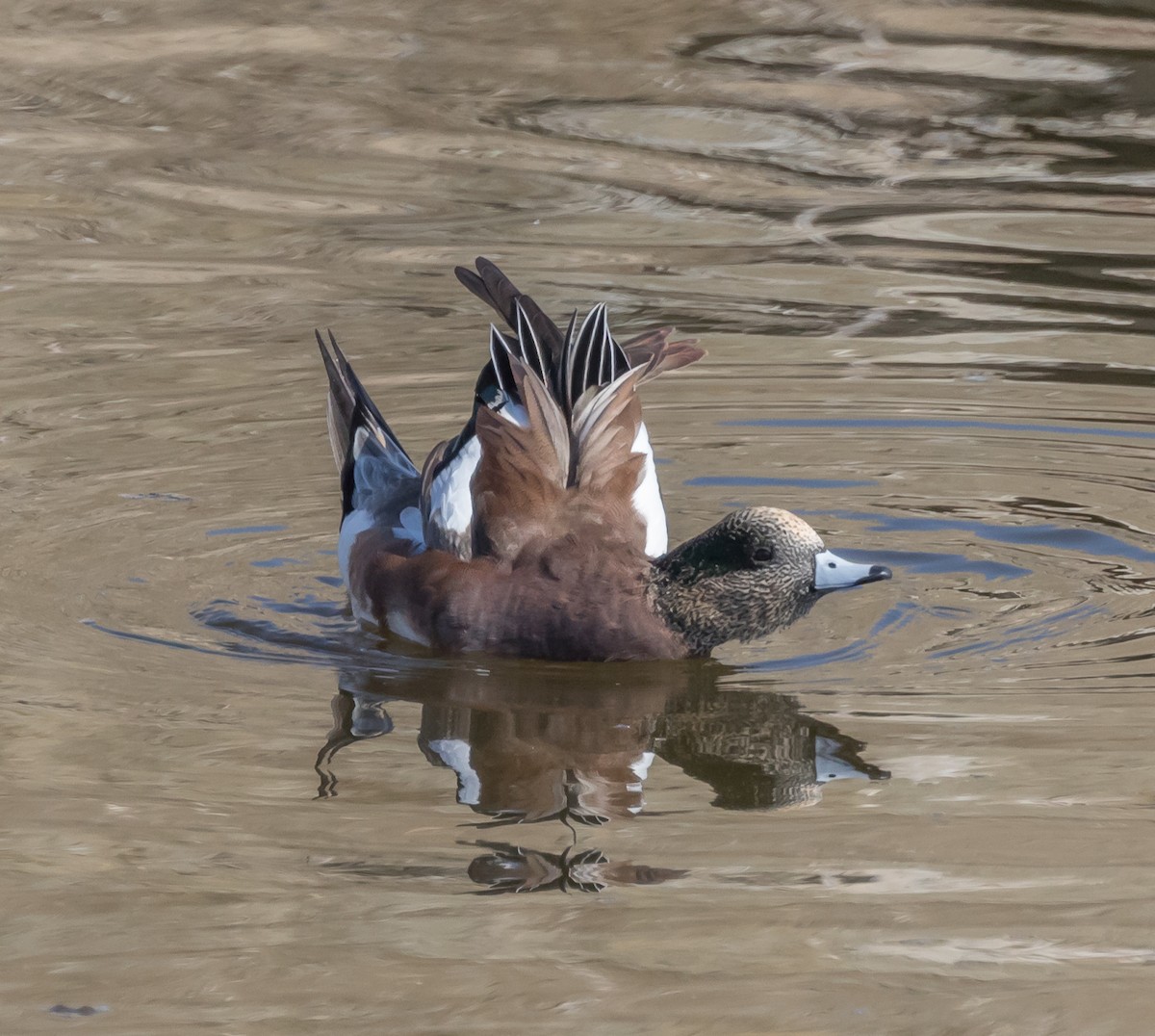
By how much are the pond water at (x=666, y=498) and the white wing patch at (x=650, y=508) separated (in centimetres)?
55

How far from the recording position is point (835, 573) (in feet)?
21.2

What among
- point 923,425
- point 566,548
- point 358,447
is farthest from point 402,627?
point 923,425

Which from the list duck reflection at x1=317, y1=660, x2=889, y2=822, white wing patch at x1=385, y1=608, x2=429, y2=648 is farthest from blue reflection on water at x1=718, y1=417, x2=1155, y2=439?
white wing patch at x1=385, y1=608, x2=429, y2=648

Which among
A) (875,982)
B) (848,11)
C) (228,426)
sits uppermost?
(848,11)

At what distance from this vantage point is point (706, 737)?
608 centimetres

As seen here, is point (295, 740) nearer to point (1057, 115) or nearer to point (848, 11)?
point (1057, 115)

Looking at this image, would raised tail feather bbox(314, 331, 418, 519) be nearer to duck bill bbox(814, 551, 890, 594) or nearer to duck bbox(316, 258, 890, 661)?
duck bbox(316, 258, 890, 661)

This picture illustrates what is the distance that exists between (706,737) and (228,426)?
3648 mm

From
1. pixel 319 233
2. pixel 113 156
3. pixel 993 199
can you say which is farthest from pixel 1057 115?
pixel 113 156

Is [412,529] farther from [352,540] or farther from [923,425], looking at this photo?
[923,425]

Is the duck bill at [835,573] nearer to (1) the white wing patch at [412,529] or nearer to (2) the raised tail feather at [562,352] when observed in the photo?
(2) the raised tail feather at [562,352]

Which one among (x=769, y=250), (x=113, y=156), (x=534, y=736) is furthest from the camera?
(x=113, y=156)

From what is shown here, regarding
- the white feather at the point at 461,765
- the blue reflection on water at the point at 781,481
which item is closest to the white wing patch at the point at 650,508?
the blue reflection on water at the point at 781,481

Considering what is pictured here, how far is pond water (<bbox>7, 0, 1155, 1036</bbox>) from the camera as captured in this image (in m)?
4.70
